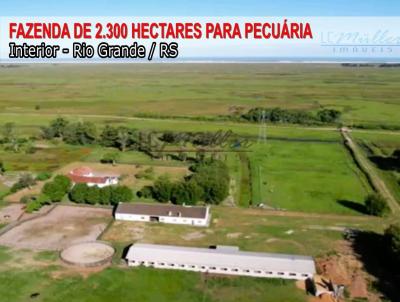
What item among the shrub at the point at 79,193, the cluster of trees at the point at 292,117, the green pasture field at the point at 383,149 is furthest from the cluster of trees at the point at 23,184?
the cluster of trees at the point at 292,117

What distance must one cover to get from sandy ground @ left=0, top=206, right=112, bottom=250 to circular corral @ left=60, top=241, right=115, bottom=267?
1.61 metres

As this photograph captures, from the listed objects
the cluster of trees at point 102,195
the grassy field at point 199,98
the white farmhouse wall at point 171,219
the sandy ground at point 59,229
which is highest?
the grassy field at point 199,98

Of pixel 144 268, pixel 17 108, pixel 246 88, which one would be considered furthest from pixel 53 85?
pixel 144 268

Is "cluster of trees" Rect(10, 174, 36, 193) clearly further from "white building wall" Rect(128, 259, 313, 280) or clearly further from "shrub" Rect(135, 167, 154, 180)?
"white building wall" Rect(128, 259, 313, 280)

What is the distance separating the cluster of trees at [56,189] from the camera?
51853 mm

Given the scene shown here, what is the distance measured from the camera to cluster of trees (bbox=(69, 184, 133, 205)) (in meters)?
51.2

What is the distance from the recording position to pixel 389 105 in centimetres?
13088

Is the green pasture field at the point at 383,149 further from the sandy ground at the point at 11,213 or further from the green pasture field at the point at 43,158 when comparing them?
the green pasture field at the point at 43,158

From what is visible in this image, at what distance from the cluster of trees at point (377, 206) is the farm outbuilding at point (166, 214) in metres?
18.2

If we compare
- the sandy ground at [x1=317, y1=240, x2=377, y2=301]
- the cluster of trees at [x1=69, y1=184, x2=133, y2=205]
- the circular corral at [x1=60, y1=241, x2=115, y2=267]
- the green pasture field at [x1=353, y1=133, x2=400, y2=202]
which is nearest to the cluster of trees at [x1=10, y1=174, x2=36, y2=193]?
the cluster of trees at [x1=69, y1=184, x2=133, y2=205]

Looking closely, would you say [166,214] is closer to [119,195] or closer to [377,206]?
[119,195]

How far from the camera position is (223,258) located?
124 feet

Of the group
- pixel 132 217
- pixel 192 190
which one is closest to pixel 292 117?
pixel 192 190

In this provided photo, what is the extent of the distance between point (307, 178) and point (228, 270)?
97.4 feet
